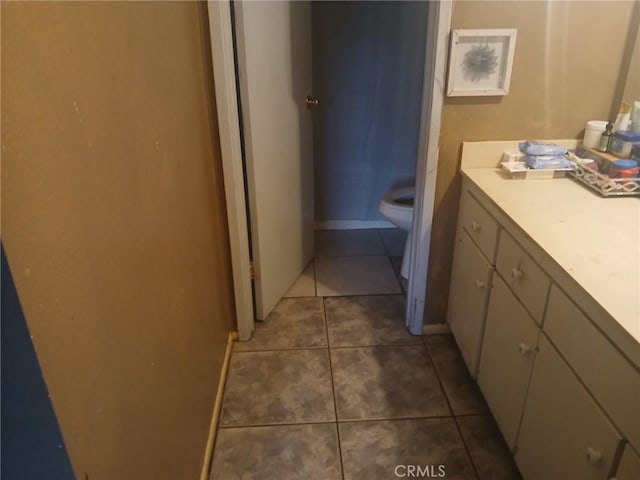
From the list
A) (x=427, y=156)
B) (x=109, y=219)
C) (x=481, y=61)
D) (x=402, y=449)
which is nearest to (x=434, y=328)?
(x=402, y=449)

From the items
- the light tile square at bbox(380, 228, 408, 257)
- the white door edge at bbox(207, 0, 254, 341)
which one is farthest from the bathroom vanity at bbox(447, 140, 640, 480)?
the light tile square at bbox(380, 228, 408, 257)

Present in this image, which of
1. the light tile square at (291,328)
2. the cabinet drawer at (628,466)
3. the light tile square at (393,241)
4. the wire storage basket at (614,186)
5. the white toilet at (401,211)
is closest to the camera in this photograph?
the cabinet drawer at (628,466)

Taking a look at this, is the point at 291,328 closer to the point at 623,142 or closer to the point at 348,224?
the point at 348,224

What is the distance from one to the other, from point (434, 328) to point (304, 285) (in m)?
0.74

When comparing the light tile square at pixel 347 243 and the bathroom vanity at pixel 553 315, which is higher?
the bathroom vanity at pixel 553 315

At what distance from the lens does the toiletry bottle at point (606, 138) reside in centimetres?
168

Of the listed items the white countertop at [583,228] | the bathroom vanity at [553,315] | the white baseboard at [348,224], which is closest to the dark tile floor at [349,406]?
the bathroom vanity at [553,315]

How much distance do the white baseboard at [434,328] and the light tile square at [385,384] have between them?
3.6 inches

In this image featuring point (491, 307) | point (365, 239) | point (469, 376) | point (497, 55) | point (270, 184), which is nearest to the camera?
point (491, 307)

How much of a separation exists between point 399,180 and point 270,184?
130 cm

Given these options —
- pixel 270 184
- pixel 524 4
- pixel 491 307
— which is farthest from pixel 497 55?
pixel 270 184

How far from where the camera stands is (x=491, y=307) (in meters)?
1.56

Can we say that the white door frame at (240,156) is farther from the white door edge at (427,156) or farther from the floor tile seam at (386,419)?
the floor tile seam at (386,419)

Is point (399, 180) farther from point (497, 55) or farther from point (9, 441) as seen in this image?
point (9, 441)
